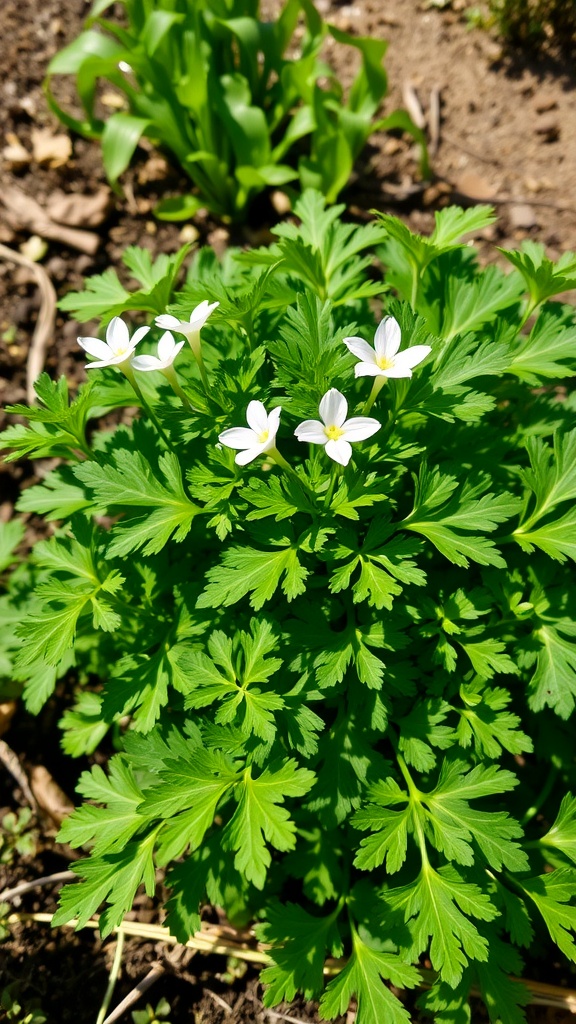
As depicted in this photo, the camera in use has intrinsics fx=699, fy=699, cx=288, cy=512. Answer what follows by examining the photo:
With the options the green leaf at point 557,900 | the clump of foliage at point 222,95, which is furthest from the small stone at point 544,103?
the green leaf at point 557,900

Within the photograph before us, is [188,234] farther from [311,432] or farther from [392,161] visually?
[311,432]

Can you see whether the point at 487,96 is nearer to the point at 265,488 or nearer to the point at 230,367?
the point at 230,367

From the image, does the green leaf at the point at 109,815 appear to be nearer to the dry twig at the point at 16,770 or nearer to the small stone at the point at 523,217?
the dry twig at the point at 16,770

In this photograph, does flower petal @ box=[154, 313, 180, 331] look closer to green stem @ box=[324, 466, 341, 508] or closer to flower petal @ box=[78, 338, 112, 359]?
flower petal @ box=[78, 338, 112, 359]

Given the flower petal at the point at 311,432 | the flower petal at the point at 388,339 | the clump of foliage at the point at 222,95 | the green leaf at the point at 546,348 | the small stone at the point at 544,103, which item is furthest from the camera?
the small stone at the point at 544,103

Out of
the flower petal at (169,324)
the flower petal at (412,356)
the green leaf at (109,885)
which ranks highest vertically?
the flower petal at (412,356)

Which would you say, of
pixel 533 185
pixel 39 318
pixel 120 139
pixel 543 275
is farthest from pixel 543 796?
pixel 120 139
